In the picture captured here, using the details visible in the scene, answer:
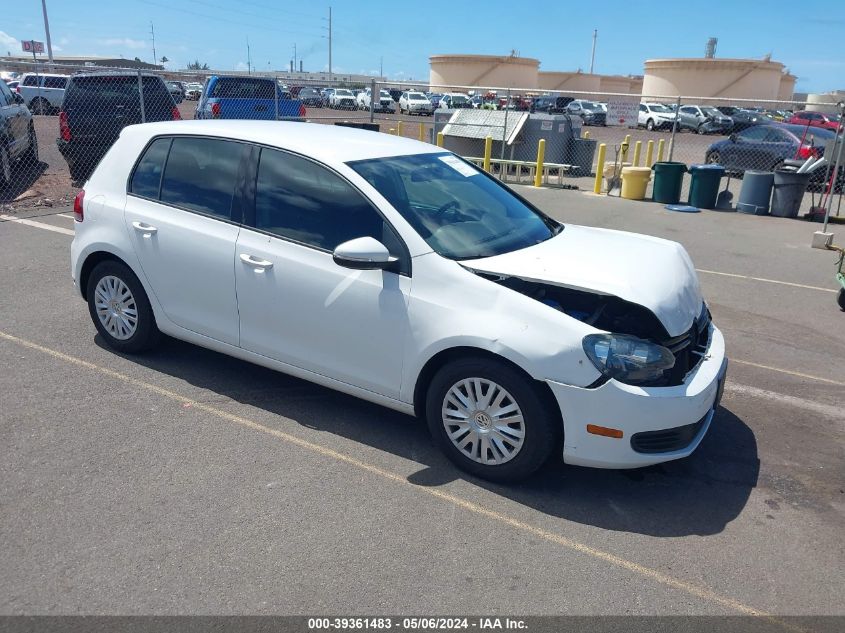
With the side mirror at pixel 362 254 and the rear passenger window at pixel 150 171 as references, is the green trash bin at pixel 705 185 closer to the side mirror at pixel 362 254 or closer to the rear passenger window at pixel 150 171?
the rear passenger window at pixel 150 171

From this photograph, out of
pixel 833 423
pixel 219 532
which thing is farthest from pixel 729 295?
pixel 219 532

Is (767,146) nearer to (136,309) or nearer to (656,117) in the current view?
(136,309)

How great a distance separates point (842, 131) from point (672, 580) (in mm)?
10440

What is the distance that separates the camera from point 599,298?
3932 millimetres


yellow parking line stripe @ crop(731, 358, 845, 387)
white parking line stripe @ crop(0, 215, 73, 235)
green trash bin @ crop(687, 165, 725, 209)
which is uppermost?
green trash bin @ crop(687, 165, 725, 209)

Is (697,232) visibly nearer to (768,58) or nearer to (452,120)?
(452,120)

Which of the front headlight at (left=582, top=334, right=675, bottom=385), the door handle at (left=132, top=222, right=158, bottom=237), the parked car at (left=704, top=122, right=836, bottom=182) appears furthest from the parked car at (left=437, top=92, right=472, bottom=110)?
the front headlight at (left=582, top=334, right=675, bottom=385)

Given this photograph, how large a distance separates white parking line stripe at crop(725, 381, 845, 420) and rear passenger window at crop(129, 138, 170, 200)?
4.33m

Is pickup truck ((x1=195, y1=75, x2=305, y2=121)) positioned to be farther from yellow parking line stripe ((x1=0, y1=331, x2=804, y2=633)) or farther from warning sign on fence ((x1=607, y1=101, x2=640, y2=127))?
yellow parking line stripe ((x1=0, y1=331, x2=804, y2=633))

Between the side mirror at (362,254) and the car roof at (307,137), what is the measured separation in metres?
0.70

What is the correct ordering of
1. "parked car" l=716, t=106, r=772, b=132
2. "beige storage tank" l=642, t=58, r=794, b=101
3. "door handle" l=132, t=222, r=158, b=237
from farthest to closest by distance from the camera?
"beige storage tank" l=642, t=58, r=794, b=101 < "parked car" l=716, t=106, r=772, b=132 < "door handle" l=132, t=222, r=158, b=237

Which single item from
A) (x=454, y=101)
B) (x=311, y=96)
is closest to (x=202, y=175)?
(x=311, y=96)

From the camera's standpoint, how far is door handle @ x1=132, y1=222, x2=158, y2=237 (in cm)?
464

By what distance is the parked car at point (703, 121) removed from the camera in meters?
35.0
